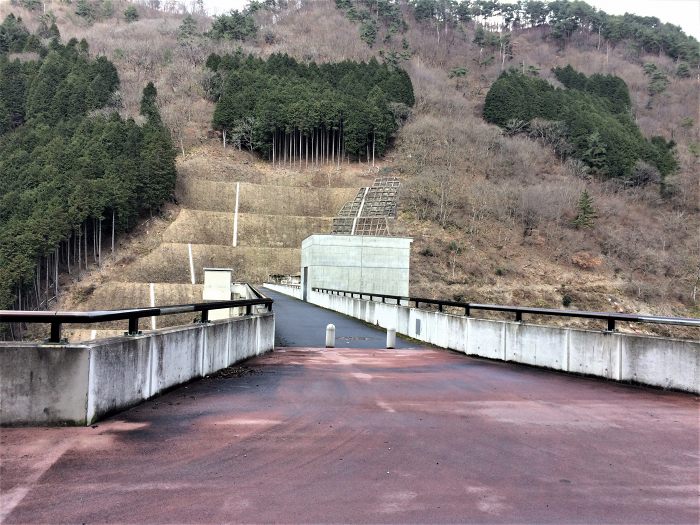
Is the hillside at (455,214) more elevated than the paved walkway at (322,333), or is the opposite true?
the hillside at (455,214)

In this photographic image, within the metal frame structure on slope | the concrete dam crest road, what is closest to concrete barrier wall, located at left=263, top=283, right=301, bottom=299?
the metal frame structure on slope

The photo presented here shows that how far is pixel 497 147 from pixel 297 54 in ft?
230

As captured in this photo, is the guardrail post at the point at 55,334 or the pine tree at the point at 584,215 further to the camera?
the pine tree at the point at 584,215

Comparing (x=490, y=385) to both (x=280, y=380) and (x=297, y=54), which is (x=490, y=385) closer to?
(x=280, y=380)

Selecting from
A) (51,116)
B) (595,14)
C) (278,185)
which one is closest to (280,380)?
(278,185)

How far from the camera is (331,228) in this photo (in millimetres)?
76062

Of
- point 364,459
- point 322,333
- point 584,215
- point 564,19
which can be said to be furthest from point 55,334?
point 564,19

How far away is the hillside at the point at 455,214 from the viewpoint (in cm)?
6588

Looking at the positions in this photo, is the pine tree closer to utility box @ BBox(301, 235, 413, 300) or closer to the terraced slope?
the terraced slope

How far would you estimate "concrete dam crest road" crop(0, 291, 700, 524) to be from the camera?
4078mm

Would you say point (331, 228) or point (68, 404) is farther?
point (331, 228)

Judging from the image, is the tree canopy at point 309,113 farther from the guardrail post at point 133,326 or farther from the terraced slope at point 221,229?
the guardrail post at point 133,326

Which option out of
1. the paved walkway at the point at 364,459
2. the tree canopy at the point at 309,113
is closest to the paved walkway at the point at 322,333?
the paved walkway at the point at 364,459

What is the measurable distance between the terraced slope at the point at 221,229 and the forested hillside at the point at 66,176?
15.4 feet
